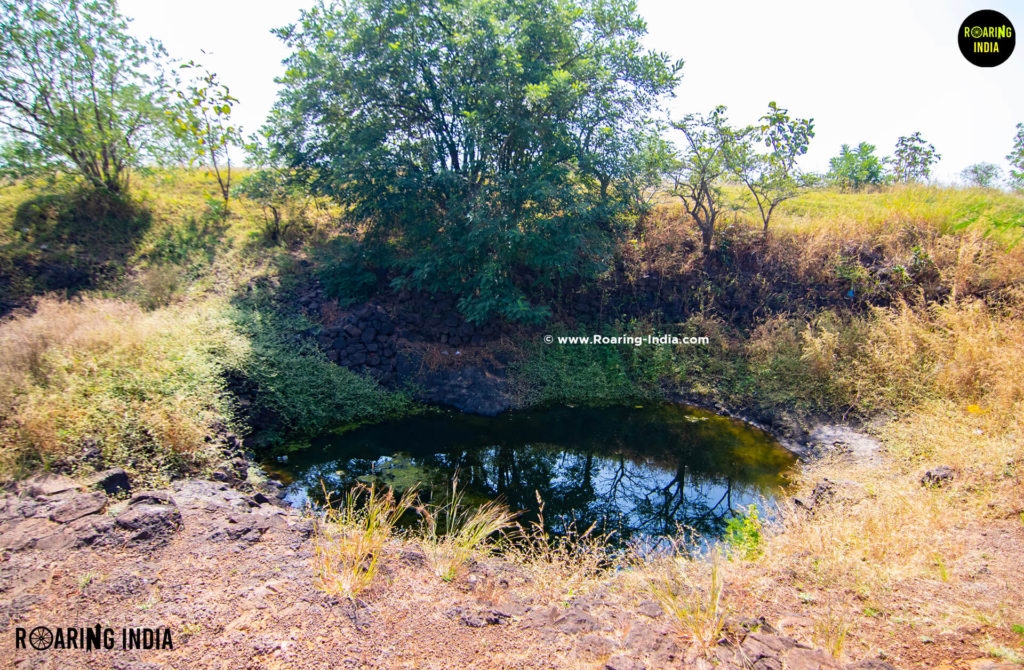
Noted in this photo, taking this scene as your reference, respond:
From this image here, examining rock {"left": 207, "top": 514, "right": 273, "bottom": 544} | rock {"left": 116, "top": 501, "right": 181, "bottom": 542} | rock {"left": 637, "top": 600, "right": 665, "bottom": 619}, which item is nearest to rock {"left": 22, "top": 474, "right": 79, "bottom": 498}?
rock {"left": 116, "top": 501, "right": 181, "bottom": 542}

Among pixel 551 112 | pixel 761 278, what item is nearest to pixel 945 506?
pixel 761 278

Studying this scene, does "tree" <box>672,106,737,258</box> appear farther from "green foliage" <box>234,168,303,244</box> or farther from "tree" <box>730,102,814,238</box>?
"green foliage" <box>234,168,303,244</box>

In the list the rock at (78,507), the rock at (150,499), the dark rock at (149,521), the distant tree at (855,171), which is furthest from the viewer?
the distant tree at (855,171)

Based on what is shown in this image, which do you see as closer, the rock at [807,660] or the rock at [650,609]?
the rock at [807,660]

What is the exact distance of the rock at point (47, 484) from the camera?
3951 mm

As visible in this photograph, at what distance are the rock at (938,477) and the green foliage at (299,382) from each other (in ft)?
21.1

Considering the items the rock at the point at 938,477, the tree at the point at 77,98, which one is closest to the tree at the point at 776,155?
the rock at the point at 938,477

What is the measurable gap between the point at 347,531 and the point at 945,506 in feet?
16.6

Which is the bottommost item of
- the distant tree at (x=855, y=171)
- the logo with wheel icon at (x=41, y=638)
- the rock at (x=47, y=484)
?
the logo with wheel icon at (x=41, y=638)

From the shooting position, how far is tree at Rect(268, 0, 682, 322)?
7.44 metres

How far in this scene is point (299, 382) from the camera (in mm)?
7215

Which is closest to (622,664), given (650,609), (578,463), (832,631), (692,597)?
(650,609)

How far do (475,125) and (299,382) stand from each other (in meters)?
4.58

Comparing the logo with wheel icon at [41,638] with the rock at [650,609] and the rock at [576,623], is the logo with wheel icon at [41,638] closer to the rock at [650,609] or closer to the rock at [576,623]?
the rock at [576,623]
